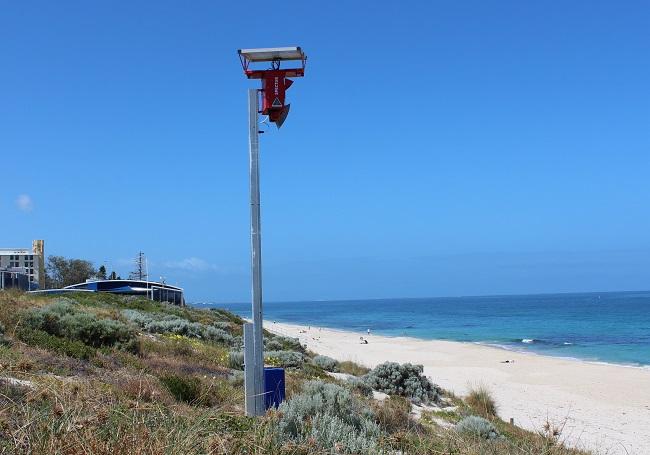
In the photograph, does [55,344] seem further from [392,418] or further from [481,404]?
[481,404]

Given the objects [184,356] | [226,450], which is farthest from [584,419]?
[226,450]

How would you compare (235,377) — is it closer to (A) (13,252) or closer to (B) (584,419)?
(B) (584,419)

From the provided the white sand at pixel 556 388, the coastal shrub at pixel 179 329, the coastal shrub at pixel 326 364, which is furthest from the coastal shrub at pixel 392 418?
the coastal shrub at pixel 179 329

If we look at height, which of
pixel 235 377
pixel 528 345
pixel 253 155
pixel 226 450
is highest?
pixel 253 155

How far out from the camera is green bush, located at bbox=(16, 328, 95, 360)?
10.0 meters

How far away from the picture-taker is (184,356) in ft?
43.9

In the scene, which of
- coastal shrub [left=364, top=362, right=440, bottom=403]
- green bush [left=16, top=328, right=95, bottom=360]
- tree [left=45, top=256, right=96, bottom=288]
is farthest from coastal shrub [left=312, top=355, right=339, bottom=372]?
tree [left=45, top=256, right=96, bottom=288]

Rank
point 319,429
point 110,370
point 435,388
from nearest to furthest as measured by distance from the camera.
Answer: point 319,429 → point 110,370 → point 435,388

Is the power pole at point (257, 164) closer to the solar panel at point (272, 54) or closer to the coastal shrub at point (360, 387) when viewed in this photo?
the solar panel at point (272, 54)

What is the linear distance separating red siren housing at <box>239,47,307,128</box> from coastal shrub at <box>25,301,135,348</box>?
7.89 m

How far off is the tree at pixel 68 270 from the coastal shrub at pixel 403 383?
8110 centimetres

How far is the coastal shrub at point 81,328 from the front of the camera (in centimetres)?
1202

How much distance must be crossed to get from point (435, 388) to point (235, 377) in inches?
283

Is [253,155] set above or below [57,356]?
above
